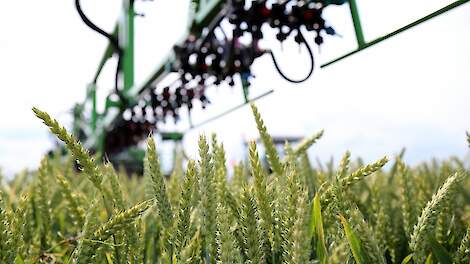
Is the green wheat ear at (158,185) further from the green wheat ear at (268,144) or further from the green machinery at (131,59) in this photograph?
the green machinery at (131,59)

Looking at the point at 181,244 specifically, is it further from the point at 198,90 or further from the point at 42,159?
the point at 198,90

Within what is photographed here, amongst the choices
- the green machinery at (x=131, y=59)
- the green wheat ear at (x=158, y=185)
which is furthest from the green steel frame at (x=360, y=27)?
the green wheat ear at (x=158, y=185)

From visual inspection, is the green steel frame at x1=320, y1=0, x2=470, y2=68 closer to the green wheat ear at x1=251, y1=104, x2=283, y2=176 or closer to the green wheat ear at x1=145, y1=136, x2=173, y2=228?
the green wheat ear at x1=251, y1=104, x2=283, y2=176

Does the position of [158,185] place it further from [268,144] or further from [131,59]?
[131,59]

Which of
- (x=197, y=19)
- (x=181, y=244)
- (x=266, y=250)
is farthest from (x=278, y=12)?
(x=181, y=244)

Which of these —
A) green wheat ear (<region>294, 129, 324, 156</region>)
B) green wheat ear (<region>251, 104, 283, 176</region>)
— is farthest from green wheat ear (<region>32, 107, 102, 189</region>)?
green wheat ear (<region>294, 129, 324, 156</region>)

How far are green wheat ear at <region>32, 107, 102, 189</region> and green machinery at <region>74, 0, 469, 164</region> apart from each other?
89cm

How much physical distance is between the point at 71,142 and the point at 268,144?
206mm

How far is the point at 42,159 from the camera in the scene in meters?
0.64

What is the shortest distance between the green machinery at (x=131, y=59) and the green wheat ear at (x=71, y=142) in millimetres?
894

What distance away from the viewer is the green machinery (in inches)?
54.2

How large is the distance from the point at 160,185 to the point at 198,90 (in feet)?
9.63

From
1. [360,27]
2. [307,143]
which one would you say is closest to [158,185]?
[307,143]

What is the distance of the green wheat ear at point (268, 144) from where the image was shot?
444 mm
